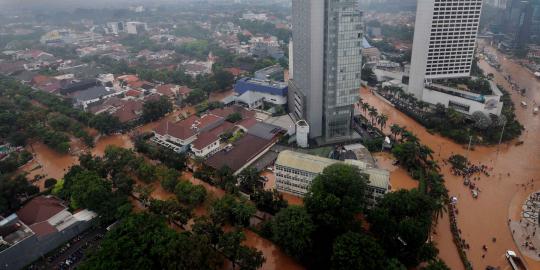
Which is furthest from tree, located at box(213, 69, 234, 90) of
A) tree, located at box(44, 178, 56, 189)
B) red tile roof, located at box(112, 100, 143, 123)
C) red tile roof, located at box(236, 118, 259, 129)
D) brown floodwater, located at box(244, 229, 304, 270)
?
brown floodwater, located at box(244, 229, 304, 270)

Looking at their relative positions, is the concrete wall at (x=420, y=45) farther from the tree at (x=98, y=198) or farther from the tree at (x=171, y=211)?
the tree at (x=98, y=198)

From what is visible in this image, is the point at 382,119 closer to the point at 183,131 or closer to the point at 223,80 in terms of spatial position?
the point at 183,131

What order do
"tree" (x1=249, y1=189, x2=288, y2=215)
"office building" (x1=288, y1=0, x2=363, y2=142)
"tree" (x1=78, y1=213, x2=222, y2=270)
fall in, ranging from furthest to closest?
"office building" (x1=288, y1=0, x2=363, y2=142), "tree" (x1=249, y1=189, x2=288, y2=215), "tree" (x1=78, y1=213, x2=222, y2=270)

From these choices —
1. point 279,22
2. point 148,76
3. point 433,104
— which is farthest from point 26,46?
point 433,104

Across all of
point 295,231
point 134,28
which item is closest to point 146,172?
point 295,231

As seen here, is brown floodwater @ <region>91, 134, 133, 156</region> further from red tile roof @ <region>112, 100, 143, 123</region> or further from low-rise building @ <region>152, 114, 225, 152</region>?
low-rise building @ <region>152, 114, 225, 152</region>

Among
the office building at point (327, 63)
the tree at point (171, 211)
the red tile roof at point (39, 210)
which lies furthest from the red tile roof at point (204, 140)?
the red tile roof at point (39, 210)
